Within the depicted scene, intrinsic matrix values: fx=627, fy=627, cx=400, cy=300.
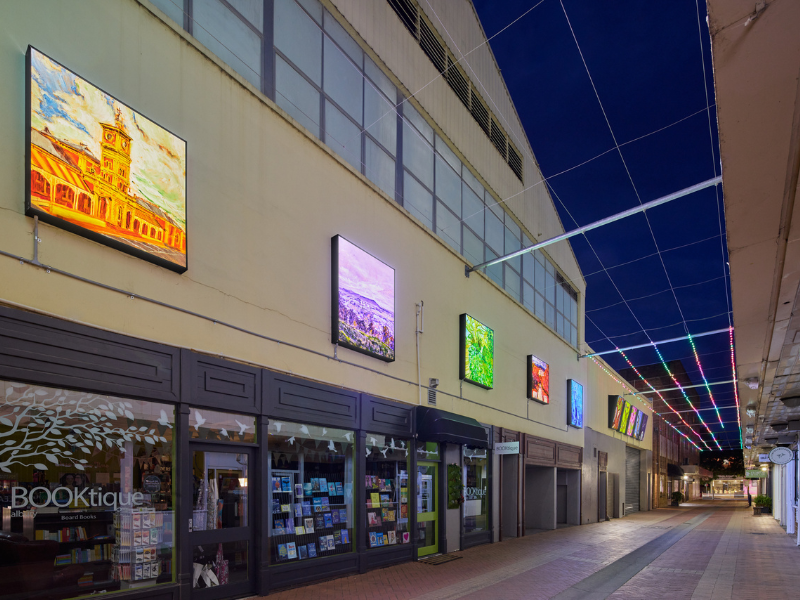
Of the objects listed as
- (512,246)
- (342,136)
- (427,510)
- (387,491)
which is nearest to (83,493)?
(387,491)

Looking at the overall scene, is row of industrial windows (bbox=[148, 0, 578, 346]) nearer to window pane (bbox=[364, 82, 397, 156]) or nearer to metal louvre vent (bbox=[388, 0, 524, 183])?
window pane (bbox=[364, 82, 397, 156])

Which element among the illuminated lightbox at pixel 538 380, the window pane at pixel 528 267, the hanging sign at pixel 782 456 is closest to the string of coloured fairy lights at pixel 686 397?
the hanging sign at pixel 782 456

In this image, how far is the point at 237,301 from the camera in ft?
27.0

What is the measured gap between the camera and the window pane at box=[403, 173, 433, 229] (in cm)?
1299

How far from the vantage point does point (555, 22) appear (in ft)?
37.8

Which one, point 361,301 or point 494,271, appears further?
point 494,271

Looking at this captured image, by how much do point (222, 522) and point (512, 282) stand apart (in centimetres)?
1247

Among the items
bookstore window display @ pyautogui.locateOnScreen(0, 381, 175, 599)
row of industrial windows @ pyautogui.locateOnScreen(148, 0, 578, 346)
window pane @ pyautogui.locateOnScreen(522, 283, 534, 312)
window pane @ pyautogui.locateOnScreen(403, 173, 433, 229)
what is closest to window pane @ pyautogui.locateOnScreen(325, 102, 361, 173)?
row of industrial windows @ pyautogui.locateOnScreen(148, 0, 578, 346)

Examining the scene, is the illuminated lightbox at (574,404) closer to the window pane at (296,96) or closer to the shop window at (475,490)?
the shop window at (475,490)

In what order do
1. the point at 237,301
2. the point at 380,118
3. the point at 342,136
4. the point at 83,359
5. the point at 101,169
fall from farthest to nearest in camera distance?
the point at 380,118 → the point at 342,136 → the point at 237,301 → the point at 101,169 → the point at 83,359

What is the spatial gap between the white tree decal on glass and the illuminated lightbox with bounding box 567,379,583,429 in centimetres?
1818

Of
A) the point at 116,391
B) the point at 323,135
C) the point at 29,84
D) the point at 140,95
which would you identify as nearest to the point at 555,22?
the point at 323,135

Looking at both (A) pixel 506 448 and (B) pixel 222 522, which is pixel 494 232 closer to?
(A) pixel 506 448

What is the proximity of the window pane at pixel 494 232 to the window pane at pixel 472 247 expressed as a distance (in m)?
0.73
